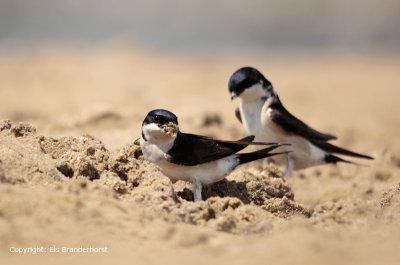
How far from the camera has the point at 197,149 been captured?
4.86 metres

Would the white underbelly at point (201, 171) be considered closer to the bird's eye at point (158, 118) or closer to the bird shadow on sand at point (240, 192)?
the bird shadow on sand at point (240, 192)

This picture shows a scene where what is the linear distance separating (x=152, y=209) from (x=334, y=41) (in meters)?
22.5

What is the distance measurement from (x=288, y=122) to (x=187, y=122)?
104 inches

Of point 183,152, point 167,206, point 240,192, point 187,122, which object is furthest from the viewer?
point 187,122

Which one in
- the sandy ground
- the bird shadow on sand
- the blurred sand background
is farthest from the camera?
the bird shadow on sand

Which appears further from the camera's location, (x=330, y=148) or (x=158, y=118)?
(x=330, y=148)

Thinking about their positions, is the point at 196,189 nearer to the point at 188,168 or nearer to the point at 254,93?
the point at 188,168

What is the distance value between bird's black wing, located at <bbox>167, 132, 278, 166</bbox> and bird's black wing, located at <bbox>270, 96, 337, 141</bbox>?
170 cm

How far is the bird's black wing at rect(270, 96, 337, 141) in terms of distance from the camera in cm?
667

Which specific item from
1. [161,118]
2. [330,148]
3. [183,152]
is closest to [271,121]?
[330,148]

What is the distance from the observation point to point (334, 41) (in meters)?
25.4

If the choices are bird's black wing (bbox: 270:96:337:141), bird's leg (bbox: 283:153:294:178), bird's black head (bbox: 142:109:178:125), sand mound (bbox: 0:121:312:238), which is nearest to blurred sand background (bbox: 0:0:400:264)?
sand mound (bbox: 0:121:312:238)

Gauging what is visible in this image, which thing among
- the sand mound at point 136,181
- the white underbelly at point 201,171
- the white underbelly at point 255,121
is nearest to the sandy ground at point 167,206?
the sand mound at point 136,181

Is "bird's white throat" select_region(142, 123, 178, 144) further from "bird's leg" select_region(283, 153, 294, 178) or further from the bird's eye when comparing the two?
"bird's leg" select_region(283, 153, 294, 178)
